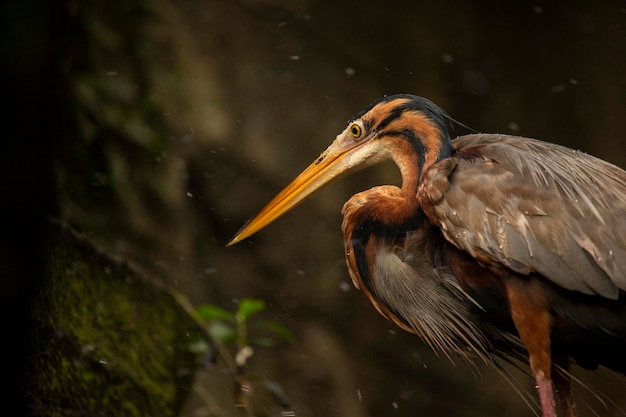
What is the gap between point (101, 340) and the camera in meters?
3.56

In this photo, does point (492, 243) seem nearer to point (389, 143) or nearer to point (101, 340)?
point (389, 143)

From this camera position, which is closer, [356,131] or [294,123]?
[356,131]

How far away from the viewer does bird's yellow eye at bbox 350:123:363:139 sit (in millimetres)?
2557

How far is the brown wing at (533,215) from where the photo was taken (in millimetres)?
2203

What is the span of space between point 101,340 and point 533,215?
6.60ft

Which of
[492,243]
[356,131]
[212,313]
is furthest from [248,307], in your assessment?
[492,243]

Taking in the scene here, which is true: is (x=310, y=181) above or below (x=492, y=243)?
below

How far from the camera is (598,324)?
229cm

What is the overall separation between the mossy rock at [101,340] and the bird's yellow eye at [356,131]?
1420mm

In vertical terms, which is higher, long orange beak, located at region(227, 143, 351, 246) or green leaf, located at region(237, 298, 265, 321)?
long orange beak, located at region(227, 143, 351, 246)

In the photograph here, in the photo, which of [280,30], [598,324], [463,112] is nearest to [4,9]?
[598,324]

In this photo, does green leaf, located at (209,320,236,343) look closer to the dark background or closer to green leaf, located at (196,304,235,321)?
green leaf, located at (196,304,235,321)

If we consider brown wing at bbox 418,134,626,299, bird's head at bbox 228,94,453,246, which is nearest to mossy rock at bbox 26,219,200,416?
bird's head at bbox 228,94,453,246

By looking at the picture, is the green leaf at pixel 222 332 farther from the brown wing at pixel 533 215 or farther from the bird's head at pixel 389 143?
the brown wing at pixel 533 215
